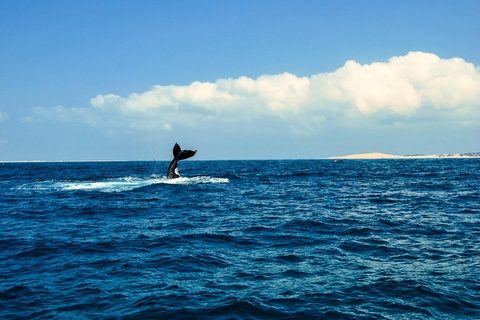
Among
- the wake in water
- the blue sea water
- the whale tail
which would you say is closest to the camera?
the blue sea water

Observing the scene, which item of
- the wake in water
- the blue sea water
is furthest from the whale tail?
the blue sea water

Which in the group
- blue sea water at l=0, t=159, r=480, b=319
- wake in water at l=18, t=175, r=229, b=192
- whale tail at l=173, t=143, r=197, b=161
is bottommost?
blue sea water at l=0, t=159, r=480, b=319

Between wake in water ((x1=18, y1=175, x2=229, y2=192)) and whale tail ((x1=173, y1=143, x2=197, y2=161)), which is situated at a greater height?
whale tail ((x1=173, y1=143, x2=197, y2=161))

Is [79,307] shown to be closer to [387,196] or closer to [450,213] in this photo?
[450,213]

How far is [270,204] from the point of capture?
25734 mm

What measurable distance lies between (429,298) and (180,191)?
2677cm

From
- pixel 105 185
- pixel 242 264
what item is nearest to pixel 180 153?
pixel 105 185

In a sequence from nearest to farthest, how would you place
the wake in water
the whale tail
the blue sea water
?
the blue sea water, the wake in water, the whale tail

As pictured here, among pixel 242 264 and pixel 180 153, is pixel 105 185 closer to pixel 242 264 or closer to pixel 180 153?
pixel 180 153

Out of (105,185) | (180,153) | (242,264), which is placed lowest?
(242,264)

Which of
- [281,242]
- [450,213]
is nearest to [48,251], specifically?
[281,242]

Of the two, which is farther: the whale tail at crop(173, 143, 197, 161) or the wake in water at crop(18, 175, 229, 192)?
the whale tail at crop(173, 143, 197, 161)

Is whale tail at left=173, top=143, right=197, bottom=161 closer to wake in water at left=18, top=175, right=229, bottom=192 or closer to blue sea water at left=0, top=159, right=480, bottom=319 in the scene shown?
wake in water at left=18, top=175, right=229, bottom=192

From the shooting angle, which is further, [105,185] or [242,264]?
[105,185]
